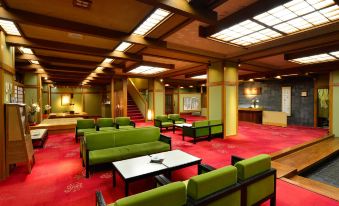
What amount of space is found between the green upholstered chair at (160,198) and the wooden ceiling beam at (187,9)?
7.65ft

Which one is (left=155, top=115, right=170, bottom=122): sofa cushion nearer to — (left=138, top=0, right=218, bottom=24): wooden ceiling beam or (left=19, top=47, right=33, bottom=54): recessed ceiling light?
(left=19, top=47, right=33, bottom=54): recessed ceiling light

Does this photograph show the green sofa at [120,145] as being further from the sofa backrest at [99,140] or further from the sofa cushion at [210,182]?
the sofa cushion at [210,182]

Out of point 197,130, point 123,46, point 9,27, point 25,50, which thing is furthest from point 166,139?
point 25,50

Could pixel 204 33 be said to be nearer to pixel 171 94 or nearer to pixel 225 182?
pixel 225 182

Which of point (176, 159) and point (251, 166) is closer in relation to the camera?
point (251, 166)

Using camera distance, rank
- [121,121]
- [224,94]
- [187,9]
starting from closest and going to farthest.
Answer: [187,9], [224,94], [121,121]

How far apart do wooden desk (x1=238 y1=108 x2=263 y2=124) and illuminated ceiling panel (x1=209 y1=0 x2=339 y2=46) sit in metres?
7.45

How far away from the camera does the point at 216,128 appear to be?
6.58m

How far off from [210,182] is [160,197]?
57 centimetres

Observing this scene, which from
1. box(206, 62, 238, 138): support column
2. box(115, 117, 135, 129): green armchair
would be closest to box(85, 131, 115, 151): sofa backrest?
box(115, 117, 135, 129): green armchair

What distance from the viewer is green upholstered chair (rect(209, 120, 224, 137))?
21.2 ft

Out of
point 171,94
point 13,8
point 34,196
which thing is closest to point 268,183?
point 34,196

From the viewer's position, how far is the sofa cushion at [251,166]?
2059 mm

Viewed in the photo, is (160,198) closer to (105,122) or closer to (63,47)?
(63,47)
